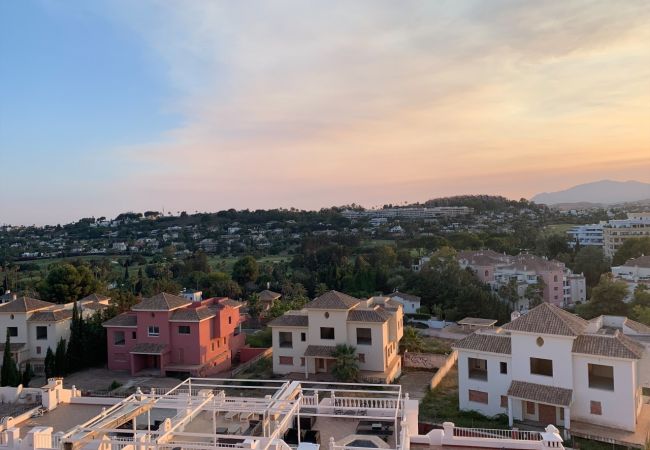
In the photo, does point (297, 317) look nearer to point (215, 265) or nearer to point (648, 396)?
point (648, 396)


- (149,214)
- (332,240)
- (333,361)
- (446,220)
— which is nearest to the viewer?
(333,361)

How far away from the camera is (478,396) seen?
21.6 meters

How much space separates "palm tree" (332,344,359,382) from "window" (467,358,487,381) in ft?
17.7

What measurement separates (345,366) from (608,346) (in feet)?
36.3

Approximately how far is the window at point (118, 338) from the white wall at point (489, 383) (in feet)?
59.4

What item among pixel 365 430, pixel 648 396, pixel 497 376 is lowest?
pixel 648 396

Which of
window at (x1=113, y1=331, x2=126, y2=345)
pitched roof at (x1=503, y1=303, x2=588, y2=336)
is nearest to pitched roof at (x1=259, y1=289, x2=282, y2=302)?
window at (x1=113, y1=331, x2=126, y2=345)

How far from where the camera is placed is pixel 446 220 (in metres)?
122

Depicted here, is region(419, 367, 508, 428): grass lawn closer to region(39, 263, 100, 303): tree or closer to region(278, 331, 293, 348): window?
region(278, 331, 293, 348): window

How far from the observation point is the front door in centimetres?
1975

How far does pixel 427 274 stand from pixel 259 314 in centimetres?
1619

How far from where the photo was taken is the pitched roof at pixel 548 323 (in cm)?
1990

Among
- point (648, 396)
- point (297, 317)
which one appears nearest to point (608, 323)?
point (648, 396)

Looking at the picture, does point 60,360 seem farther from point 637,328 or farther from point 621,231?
point 621,231
